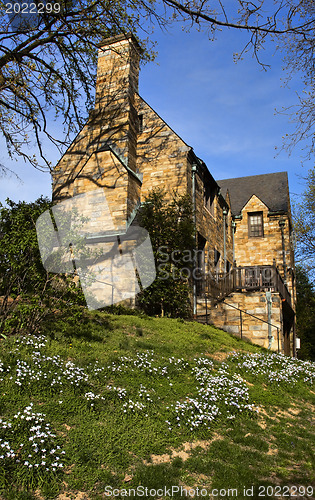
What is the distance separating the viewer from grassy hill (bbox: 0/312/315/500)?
4.44 m

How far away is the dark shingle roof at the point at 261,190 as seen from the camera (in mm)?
25672

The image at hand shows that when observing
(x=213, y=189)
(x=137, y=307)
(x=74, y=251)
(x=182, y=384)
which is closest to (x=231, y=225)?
(x=213, y=189)

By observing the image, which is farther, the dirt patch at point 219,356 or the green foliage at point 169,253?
the green foliage at point 169,253

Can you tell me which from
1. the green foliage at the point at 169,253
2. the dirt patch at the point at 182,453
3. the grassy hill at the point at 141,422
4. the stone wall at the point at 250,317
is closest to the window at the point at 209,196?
the green foliage at the point at 169,253

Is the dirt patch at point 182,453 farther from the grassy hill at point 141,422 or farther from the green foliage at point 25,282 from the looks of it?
the green foliage at point 25,282

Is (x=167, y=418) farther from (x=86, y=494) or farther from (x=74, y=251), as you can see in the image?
(x=74, y=251)

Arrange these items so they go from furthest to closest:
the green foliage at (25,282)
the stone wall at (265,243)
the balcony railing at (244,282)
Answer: the stone wall at (265,243), the balcony railing at (244,282), the green foliage at (25,282)

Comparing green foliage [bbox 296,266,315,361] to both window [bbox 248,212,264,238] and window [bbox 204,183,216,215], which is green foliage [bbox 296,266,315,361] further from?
window [bbox 204,183,216,215]

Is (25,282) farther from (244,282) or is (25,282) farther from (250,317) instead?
(244,282)

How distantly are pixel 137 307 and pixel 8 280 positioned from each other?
21.4 feet

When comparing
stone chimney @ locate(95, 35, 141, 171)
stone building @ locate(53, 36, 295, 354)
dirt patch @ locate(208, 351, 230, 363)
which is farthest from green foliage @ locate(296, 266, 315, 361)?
dirt patch @ locate(208, 351, 230, 363)

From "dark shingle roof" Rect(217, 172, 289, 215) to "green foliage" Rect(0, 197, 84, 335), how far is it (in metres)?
17.7

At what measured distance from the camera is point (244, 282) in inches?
605

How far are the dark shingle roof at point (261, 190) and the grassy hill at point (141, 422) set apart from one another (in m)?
17.8
